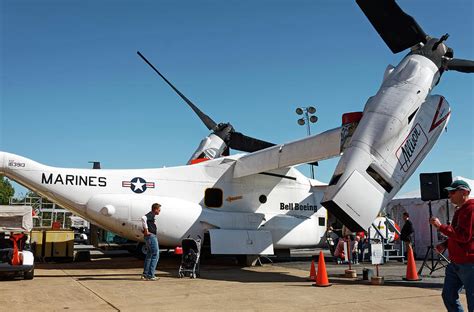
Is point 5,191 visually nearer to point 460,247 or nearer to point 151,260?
point 151,260

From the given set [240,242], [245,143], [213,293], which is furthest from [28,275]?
[245,143]

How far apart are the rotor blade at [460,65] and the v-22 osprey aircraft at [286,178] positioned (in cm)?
3

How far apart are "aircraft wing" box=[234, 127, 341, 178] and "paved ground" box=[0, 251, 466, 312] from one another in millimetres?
3159

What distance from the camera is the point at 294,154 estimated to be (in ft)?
42.2

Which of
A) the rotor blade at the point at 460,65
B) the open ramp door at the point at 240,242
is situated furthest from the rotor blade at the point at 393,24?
the open ramp door at the point at 240,242

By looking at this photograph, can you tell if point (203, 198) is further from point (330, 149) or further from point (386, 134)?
point (386, 134)

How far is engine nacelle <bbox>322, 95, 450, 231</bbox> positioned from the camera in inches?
371

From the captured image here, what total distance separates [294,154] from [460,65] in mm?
4796

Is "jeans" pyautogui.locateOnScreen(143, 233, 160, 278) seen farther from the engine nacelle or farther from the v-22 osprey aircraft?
the engine nacelle

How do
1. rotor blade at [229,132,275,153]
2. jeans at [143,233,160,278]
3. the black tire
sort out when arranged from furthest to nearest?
rotor blade at [229,132,275,153] → jeans at [143,233,160,278] → the black tire

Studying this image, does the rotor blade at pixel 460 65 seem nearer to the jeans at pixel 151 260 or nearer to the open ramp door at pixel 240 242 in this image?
the open ramp door at pixel 240 242

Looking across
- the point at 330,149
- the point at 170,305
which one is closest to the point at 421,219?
the point at 330,149

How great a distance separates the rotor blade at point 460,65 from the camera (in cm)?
1116

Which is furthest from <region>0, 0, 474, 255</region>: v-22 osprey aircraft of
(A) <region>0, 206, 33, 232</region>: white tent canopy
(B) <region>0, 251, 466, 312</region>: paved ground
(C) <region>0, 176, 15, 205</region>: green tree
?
(C) <region>0, 176, 15, 205</region>: green tree
